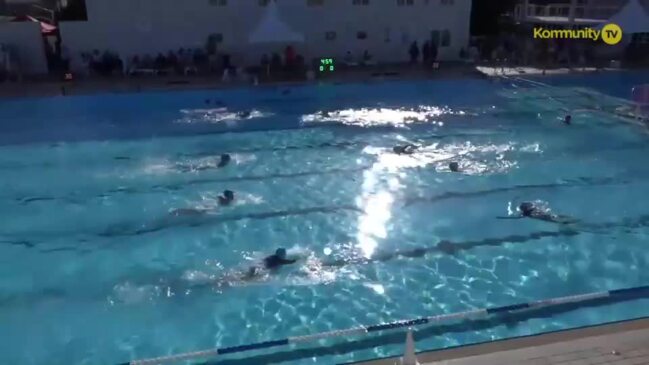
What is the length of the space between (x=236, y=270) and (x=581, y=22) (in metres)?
18.3

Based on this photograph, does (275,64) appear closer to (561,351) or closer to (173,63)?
(173,63)

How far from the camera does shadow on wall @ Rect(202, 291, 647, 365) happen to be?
5.62m

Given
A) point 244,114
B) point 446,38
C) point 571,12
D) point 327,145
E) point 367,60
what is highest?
point 571,12

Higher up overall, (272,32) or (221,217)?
(272,32)

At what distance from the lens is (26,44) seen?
1645 cm

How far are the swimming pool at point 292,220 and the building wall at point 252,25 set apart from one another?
3.46 meters

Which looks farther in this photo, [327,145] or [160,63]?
[160,63]

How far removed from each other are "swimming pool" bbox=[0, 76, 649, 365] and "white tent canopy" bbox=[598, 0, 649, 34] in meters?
5.60

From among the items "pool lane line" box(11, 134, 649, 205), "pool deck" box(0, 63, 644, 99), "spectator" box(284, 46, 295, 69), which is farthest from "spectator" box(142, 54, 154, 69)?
"pool lane line" box(11, 134, 649, 205)

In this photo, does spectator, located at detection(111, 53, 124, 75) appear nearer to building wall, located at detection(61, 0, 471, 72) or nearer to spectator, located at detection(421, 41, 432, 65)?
building wall, located at detection(61, 0, 471, 72)

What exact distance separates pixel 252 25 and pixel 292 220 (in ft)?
35.6

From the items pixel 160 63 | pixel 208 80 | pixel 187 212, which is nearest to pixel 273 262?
pixel 187 212

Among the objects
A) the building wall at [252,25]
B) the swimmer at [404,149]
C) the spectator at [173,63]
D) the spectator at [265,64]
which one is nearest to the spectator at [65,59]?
the building wall at [252,25]

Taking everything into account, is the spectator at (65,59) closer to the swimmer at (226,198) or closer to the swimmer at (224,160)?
the swimmer at (224,160)
